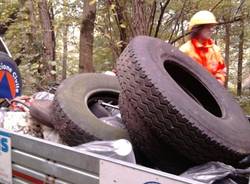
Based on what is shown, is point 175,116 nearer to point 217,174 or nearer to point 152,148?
point 152,148

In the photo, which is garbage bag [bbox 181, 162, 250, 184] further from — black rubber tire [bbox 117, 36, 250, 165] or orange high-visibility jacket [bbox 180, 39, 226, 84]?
orange high-visibility jacket [bbox 180, 39, 226, 84]

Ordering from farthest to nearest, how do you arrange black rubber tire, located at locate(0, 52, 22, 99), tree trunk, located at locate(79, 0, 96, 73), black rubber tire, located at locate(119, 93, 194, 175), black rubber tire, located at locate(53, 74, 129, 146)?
tree trunk, located at locate(79, 0, 96, 73)
black rubber tire, located at locate(0, 52, 22, 99)
black rubber tire, located at locate(53, 74, 129, 146)
black rubber tire, located at locate(119, 93, 194, 175)

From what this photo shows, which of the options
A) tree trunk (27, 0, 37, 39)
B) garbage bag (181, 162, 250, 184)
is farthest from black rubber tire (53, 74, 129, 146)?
tree trunk (27, 0, 37, 39)

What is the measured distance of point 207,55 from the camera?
454 centimetres

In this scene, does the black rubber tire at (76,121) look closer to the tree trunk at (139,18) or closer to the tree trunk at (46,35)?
the tree trunk at (139,18)

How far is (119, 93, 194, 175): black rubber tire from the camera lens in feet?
8.97

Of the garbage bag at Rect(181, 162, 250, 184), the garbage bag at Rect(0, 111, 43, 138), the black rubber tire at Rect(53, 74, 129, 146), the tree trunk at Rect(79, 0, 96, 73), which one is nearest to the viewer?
the garbage bag at Rect(181, 162, 250, 184)

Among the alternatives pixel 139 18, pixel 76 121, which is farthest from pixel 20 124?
pixel 139 18

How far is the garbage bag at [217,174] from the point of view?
2350 millimetres

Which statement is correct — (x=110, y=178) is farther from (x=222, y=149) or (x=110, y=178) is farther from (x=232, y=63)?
(x=232, y=63)

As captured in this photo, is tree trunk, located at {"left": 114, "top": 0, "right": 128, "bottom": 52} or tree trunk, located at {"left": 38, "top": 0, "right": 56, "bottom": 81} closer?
tree trunk, located at {"left": 114, "top": 0, "right": 128, "bottom": 52}

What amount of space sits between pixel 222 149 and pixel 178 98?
1.27 ft

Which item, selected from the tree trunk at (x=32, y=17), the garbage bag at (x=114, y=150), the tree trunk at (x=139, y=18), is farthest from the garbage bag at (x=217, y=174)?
the tree trunk at (x=32, y=17)

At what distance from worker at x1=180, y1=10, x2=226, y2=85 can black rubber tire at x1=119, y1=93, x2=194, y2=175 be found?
5.79ft
